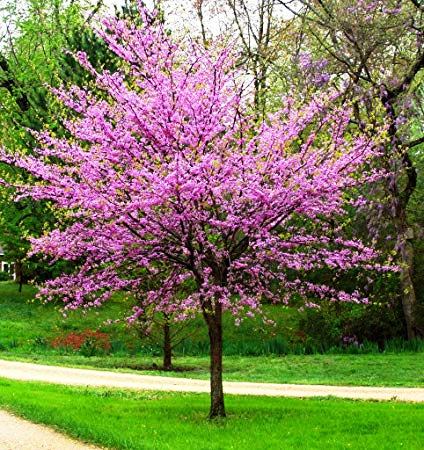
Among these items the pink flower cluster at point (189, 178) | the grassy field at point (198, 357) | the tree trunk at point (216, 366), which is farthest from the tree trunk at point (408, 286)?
the tree trunk at point (216, 366)

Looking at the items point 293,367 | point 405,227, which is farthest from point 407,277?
point 293,367

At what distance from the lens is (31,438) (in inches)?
380

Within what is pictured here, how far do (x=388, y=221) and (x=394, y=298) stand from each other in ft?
8.82

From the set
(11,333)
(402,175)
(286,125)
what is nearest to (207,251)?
(286,125)

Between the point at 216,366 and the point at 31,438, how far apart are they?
9.28 feet

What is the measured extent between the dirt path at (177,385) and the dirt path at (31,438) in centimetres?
450

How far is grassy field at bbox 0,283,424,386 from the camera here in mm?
17344

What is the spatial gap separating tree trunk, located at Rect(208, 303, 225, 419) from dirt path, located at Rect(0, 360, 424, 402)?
3160 millimetres

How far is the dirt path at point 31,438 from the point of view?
9.04 m

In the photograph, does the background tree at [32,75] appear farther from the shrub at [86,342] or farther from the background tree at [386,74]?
the background tree at [386,74]

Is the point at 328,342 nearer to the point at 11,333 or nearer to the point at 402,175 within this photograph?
the point at 402,175

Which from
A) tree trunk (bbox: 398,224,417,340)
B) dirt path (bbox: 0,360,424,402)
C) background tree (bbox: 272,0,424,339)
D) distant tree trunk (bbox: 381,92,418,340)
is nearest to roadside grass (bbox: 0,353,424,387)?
dirt path (bbox: 0,360,424,402)

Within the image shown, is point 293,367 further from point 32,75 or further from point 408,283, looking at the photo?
point 32,75

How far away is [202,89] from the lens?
10477mm
